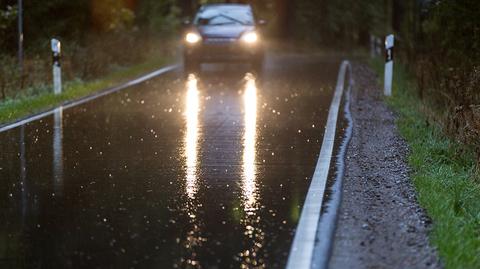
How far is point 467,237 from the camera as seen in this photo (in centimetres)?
637

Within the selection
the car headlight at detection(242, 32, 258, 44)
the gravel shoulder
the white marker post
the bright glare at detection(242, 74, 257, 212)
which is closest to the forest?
the white marker post

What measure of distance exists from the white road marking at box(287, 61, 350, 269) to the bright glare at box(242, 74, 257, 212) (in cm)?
49

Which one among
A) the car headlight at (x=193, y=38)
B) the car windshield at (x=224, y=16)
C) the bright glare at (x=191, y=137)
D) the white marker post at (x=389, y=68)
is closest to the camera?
the bright glare at (x=191, y=137)

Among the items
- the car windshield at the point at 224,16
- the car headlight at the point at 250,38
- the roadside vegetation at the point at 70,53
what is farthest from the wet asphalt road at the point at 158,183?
the car windshield at the point at 224,16

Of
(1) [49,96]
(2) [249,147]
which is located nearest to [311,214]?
(2) [249,147]

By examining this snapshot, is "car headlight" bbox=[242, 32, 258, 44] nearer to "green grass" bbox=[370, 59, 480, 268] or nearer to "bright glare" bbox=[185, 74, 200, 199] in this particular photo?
"bright glare" bbox=[185, 74, 200, 199]

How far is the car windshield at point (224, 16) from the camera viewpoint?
25656 millimetres

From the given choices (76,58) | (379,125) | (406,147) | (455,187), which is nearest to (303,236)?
(455,187)

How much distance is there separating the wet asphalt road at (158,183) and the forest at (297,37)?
2.04m

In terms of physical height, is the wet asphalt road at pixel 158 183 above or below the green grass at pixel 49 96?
below

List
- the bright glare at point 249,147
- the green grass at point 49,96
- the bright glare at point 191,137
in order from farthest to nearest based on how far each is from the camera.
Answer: the green grass at point 49,96 < the bright glare at point 191,137 < the bright glare at point 249,147

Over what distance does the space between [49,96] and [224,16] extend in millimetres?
9923

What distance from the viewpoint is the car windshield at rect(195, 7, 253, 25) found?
25656mm

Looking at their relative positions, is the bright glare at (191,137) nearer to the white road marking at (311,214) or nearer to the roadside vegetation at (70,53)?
the white road marking at (311,214)
